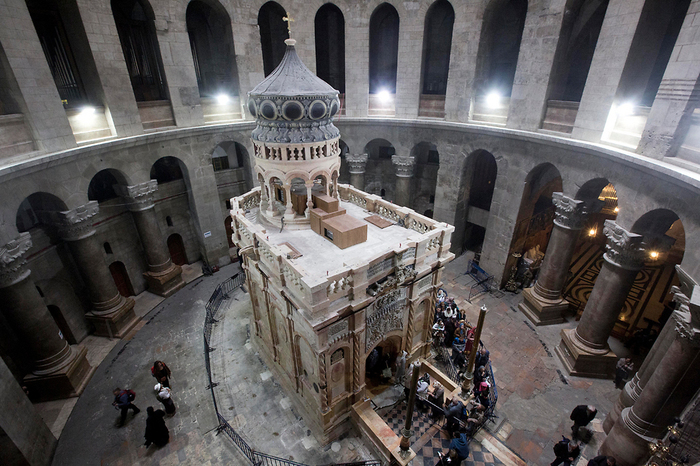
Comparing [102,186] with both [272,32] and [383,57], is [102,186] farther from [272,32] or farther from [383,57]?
[383,57]

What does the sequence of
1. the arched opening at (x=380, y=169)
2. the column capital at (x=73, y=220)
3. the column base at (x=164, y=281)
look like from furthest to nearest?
the arched opening at (x=380, y=169) < the column base at (x=164, y=281) < the column capital at (x=73, y=220)

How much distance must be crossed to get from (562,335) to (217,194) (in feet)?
65.8

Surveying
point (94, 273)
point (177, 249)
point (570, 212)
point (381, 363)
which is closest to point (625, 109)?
point (570, 212)

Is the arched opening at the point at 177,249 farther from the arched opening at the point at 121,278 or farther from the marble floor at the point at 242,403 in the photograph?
the marble floor at the point at 242,403

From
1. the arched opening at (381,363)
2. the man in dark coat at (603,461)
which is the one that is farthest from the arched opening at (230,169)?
the man in dark coat at (603,461)

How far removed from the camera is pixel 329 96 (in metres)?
12.3

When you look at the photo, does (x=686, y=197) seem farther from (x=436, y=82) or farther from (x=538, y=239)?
(x=436, y=82)

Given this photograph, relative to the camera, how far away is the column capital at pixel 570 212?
14648mm

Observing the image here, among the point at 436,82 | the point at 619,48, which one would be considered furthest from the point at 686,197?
the point at 436,82

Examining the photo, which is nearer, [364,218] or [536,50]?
[364,218]

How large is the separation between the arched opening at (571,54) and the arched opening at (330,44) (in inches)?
467

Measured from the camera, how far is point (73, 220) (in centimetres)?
1450

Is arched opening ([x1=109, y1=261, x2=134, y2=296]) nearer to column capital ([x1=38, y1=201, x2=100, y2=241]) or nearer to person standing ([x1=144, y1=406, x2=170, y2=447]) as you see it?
column capital ([x1=38, y1=201, x2=100, y2=241])

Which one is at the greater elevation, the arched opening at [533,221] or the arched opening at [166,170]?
the arched opening at [166,170]
